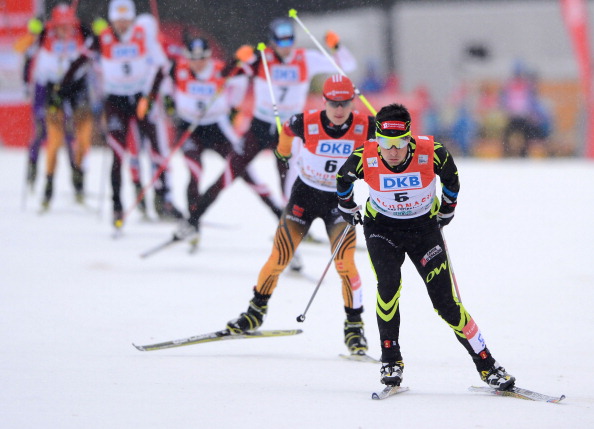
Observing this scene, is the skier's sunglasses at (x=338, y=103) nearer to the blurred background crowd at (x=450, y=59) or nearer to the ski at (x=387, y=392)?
the ski at (x=387, y=392)

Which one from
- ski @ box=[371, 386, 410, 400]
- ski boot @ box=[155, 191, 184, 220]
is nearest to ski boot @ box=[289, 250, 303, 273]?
ski boot @ box=[155, 191, 184, 220]

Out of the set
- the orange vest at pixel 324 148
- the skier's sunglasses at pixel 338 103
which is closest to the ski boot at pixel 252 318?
the orange vest at pixel 324 148

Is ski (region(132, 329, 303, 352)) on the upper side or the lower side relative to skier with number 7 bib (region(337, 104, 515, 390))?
lower

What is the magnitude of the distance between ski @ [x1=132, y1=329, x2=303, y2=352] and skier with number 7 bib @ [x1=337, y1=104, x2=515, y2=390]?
46.5 inches

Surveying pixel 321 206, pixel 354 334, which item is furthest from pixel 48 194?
pixel 354 334

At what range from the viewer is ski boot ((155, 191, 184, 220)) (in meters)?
10.4

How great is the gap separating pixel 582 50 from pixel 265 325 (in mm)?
11118

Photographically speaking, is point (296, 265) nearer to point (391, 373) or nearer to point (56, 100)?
point (391, 373)

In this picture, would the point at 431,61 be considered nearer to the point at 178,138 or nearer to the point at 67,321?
the point at 178,138

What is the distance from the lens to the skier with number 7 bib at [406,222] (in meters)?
4.78

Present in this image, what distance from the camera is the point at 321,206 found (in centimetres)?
599

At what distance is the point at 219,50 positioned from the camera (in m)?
18.2

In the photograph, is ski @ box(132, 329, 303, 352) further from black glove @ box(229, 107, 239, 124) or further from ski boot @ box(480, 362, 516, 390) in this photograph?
black glove @ box(229, 107, 239, 124)

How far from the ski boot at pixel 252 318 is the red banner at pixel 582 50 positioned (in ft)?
37.4
